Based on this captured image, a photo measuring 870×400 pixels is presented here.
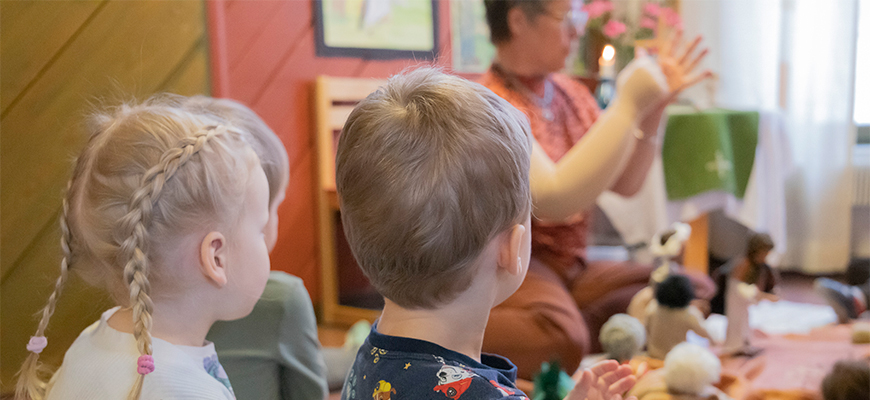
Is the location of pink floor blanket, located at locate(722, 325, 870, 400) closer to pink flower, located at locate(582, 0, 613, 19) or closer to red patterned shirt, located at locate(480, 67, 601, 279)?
red patterned shirt, located at locate(480, 67, 601, 279)

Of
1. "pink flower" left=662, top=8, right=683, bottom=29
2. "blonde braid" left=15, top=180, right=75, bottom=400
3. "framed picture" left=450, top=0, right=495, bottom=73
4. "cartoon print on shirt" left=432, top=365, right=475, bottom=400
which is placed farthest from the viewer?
"framed picture" left=450, top=0, right=495, bottom=73

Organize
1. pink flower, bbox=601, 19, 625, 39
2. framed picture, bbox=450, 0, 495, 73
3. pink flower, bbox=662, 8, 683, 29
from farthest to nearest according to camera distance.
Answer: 1. framed picture, bbox=450, 0, 495, 73
2. pink flower, bbox=601, 19, 625, 39
3. pink flower, bbox=662, 8, 683, 29

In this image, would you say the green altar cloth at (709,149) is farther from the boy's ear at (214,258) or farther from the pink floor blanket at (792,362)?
the boy's ear at (214,258)

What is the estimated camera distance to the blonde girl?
418 millimetres

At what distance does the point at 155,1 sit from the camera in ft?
2.43

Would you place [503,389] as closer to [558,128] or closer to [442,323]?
[442,323]

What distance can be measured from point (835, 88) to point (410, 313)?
1.04m

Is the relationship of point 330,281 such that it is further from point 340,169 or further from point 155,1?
point 340,169

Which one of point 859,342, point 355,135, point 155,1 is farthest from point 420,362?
point 859,342

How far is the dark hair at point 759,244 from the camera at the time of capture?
0.86 meters

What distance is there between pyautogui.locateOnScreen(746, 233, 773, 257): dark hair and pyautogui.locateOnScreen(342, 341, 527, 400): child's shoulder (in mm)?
636

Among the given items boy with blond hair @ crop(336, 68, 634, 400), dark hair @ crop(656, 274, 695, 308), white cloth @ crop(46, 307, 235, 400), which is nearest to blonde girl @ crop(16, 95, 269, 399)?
white cloth @ crop(46, 307, 235, 400)

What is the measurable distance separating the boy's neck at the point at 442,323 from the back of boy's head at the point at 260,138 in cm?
26

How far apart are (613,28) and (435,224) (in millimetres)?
876
